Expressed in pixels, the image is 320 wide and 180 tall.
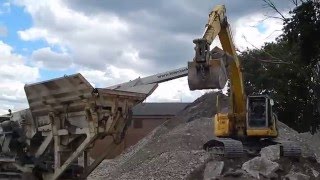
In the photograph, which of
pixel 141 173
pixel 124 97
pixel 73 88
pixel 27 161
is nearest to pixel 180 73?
pixel 124 97

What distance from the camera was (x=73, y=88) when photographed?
8367mm

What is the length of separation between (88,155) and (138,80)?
5.94ft

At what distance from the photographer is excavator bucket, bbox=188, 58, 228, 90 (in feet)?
30.7

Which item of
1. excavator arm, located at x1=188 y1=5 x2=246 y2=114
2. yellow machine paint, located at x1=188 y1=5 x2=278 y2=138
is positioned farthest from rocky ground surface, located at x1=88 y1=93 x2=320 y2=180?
excavator arm, located at x1=188 y1=5 x2=246 y2=114

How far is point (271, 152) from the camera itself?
15.2 metres

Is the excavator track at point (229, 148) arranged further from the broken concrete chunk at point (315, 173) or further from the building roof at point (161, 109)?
the building roof at point (161, 109)

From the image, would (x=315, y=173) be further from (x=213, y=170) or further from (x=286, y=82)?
(x=286, y=82)

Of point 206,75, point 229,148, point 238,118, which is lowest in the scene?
point 229,148

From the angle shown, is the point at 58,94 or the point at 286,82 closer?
the point at 58,94

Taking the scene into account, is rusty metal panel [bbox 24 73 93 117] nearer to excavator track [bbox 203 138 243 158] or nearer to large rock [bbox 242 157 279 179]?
large rock [bbox 242 157 279 179]

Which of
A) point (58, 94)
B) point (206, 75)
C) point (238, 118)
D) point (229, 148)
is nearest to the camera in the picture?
point (58, 94)

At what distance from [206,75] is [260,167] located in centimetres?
501

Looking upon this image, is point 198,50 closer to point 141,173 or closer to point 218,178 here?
point 218,178

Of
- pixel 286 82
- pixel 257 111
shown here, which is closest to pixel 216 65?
pixel 257 111
